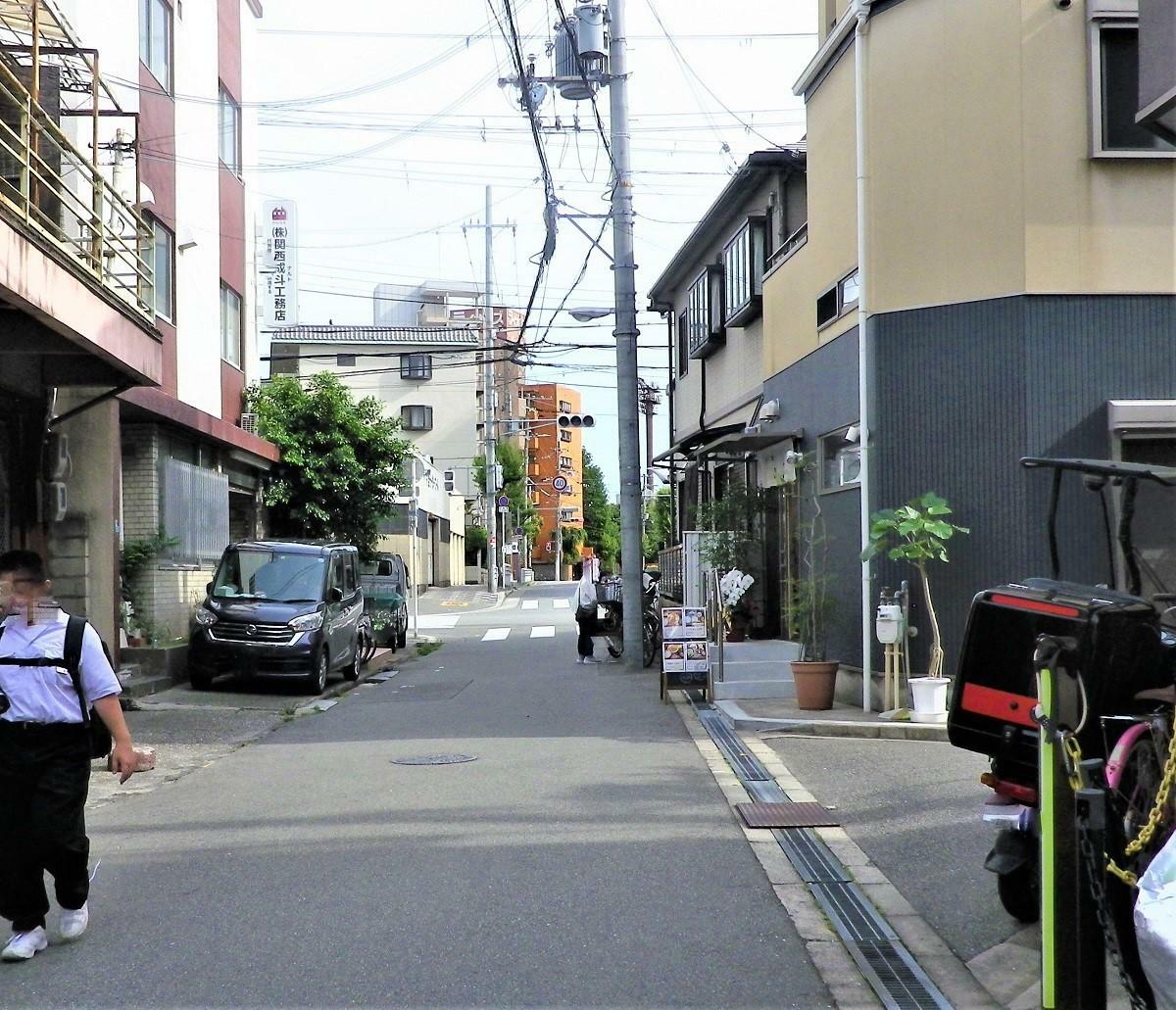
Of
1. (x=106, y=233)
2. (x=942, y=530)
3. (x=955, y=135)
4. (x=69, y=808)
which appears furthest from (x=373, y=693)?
(x=69, y=808)

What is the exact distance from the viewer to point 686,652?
16.4 m

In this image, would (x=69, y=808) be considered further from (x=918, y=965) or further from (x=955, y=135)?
(x=955, y=135)

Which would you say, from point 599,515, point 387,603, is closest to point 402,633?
point 387,603

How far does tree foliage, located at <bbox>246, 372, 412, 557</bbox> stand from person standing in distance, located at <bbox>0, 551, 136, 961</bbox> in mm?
21144

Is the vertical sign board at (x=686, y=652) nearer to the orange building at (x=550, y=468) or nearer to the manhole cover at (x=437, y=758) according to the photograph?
the manhole cover at (x=437, y=758)

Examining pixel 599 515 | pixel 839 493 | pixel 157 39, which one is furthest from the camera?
pixel 599 515

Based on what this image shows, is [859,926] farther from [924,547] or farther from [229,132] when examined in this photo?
[229,132]

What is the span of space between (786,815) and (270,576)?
495 inches

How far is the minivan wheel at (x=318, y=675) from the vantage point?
18516 millimetres

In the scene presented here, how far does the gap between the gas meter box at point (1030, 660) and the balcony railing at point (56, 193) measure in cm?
851

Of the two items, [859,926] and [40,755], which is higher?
[40,755]

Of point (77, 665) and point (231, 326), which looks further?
point (231, 326)

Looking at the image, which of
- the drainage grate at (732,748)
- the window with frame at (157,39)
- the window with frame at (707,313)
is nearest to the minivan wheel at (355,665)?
the drainage grate at (732,748)

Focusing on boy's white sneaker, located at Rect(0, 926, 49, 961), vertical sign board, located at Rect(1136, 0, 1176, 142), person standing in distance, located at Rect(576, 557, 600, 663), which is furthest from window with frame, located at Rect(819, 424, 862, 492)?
boy's white sneaker, located at Rect(0, 926, 49, 961)
